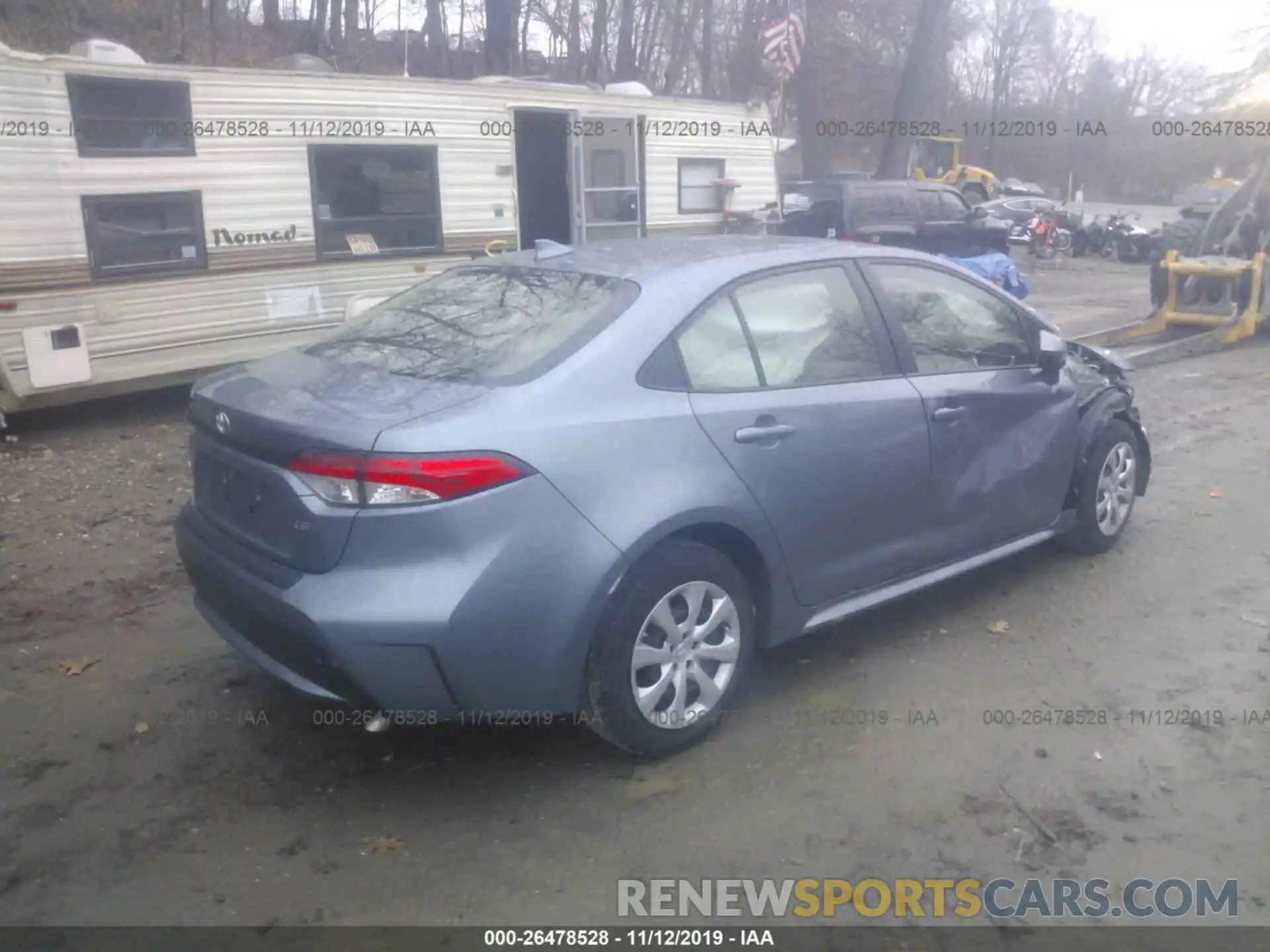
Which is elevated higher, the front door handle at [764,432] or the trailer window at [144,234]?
the trailer window at [144,234]

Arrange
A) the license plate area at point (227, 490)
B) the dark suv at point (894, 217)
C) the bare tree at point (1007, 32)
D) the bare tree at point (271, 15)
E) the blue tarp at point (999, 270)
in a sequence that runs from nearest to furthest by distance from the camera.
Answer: the license plate area at point (227, 490) < the blue tarp at point (999, 270) < the dark suv at point (894, 217) < the bare tree at point (271, 15) < the bare tree at point (1007, 32)

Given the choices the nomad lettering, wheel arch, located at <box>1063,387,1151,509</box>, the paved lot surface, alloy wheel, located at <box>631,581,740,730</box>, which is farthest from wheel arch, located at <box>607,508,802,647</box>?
the nomad lettering

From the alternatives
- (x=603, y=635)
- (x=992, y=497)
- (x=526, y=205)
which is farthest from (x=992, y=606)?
(x=526, y=205)

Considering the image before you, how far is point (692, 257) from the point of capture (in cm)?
428

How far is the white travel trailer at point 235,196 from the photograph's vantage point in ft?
25.2

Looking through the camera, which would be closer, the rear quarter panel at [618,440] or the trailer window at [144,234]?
the rear quarter panel at [618,440]

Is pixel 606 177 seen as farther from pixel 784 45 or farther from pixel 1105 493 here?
pixel 1105 493

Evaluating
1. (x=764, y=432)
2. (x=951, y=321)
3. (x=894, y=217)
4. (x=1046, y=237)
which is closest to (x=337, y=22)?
(x=894, y=217)

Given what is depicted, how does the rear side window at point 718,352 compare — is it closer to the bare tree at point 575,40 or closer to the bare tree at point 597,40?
the bare tree at point 597,40

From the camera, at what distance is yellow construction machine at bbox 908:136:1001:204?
103 ft

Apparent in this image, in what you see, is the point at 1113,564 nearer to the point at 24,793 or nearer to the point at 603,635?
the point at 603,635

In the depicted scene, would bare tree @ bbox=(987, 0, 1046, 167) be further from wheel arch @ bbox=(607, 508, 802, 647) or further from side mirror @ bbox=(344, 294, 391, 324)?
wheel arch @ bbox=(607, 508, 802, 647)

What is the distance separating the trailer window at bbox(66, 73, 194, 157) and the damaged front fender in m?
6.31

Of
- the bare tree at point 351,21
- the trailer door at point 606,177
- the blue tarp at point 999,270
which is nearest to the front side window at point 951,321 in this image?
the trailer door at point 606,177
